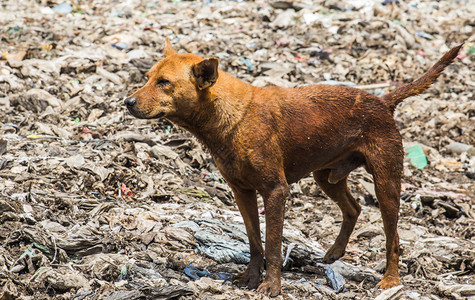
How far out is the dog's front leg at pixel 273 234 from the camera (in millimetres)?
4664

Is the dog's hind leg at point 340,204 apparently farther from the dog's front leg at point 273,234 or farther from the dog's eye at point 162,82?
the dog's eye at point 162,82

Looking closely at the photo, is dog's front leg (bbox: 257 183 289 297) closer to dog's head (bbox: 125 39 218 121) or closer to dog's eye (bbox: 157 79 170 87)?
dog's head (bbox: 125 39 218 121)

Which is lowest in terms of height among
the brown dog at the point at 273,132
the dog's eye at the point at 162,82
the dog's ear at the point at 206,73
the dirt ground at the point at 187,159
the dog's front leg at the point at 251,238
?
the dirt ground at the point at 187,159

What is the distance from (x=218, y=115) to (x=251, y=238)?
121cm

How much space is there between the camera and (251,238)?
5.07 metres

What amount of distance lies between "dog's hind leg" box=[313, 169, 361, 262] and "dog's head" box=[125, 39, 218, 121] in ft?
6.21

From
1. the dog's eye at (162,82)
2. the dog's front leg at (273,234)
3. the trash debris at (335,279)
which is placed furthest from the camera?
the trash debris at (335,279)

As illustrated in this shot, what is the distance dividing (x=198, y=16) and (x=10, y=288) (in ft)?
34.8

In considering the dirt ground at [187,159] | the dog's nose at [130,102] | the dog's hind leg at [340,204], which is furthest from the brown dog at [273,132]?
the dirt ground at [187,159]

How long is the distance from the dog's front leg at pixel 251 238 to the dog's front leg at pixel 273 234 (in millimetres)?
249

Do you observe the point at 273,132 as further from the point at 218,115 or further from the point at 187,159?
the point at 187,159

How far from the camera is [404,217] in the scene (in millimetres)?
7453

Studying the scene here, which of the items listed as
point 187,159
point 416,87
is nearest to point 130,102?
point 416,87

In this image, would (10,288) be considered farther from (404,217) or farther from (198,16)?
(198,16)
